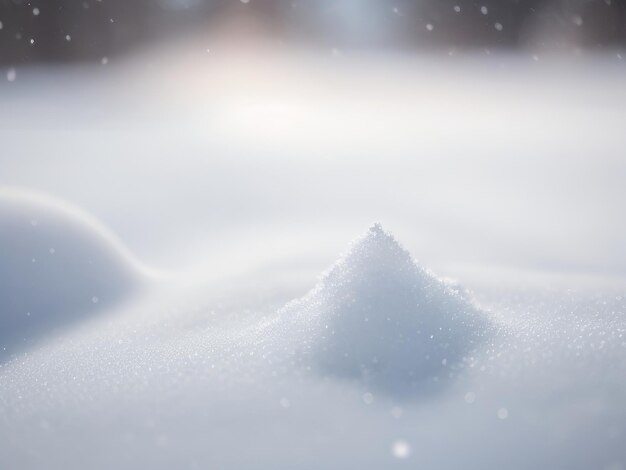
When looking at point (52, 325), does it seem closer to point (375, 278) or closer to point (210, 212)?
point (375, 278)

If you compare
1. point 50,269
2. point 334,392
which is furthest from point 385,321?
point 50,269

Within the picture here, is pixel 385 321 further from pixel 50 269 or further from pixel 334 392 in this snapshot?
pixel 50 269

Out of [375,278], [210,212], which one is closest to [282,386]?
[375,278]

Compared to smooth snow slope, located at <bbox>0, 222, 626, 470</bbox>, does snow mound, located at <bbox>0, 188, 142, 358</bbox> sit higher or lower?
higher

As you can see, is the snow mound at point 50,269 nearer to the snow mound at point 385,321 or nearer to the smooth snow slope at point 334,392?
the smooth snow slope at point 334,392

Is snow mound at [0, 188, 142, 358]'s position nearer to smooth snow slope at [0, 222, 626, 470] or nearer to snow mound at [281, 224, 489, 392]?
smooth snow slope at [0, 222, 626, 470]

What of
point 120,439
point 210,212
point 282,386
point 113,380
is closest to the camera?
point 120,439

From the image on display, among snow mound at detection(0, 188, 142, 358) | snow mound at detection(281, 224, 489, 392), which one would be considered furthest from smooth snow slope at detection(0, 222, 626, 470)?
snow mound at detection(0, 188, 142, 358)
